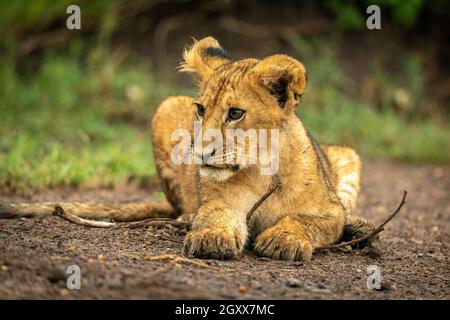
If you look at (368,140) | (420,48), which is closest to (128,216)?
(368,140)

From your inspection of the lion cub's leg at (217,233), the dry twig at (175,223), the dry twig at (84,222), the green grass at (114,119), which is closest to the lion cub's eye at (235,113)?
the dry twig at (175,223)

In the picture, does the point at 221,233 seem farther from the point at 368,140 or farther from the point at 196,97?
the point at 368,140

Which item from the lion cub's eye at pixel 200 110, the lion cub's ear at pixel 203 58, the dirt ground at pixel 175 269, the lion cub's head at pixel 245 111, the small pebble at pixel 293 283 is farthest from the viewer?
the lion cub's ear at pixel 203 58

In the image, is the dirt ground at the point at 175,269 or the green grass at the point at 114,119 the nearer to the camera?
the dirt ground at the point at 175,269

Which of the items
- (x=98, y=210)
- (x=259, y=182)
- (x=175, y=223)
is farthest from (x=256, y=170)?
(x=98, y=210)

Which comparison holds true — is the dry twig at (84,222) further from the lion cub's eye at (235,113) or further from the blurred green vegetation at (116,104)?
the blurred green vegetation at (116,104)

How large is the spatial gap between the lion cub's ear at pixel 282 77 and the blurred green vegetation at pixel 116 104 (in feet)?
11.2

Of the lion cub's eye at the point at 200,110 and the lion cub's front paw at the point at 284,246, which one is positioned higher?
the lion cub's eye at the point at 200,110

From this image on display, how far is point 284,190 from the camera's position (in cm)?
543

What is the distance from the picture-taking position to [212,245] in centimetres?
493

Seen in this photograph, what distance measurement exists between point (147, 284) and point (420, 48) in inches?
444

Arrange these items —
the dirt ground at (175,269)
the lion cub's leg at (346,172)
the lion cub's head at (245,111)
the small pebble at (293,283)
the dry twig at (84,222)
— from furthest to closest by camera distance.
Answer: the lion cub's leg at (346,172) < the dry twig at (84,222) < the lion cub's head at (245,111) < the small pebble at (293,283) < the dirt ground at (175,269)

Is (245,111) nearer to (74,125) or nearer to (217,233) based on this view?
(217,233)

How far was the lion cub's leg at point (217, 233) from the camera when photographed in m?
4.93
